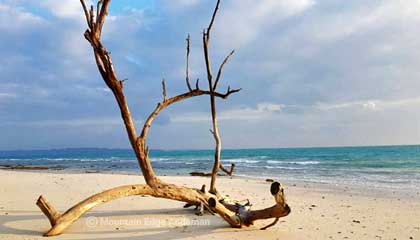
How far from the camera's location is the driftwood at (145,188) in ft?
16.4

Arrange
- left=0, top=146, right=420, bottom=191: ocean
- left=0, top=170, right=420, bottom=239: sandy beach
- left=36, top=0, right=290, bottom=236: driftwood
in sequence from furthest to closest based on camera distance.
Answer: left=0, top=146, right=420, bottom=191: ocean, left=0, top=170, right=420, bottom=239: sandy beach, left=36, top=0, right=290, bottom=236: driftwood

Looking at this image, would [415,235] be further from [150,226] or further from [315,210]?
[150,226]

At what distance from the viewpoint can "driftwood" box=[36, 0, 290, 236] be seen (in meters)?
4.98

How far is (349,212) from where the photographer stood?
7883 mm

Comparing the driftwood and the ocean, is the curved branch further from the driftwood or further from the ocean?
the ocean

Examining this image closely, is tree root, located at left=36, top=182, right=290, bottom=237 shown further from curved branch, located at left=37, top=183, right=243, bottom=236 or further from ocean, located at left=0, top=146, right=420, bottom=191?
ocean, located at left=0, top=146, right=420, bottom=191

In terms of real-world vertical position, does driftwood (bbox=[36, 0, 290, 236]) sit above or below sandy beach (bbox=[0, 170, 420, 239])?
above

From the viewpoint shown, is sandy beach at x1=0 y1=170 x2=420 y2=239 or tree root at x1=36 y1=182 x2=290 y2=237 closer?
tree root at x1=36 y1=182 x2=290 y2=237

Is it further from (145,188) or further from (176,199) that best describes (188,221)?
(145,188)

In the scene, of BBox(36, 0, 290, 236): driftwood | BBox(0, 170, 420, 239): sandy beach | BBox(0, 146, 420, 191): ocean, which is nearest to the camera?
BBox(36, 0, 290, 236): driftwood

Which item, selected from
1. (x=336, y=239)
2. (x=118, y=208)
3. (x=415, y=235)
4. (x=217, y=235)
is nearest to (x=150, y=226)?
(x=217, y=235)

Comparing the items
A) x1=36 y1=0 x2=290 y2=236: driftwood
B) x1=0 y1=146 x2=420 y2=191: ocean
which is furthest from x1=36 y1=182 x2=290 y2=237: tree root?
x1=0 y1=146 x2=420 y2=191: ocean

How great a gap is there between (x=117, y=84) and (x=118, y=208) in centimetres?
287

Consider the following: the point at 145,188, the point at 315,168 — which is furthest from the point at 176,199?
the point at 315,168
